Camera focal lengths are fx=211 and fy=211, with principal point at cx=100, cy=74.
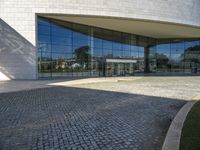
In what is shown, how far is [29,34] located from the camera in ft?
74.2

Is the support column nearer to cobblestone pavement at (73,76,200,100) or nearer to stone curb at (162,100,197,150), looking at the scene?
cobblestone pavement at (73,76,200,100)

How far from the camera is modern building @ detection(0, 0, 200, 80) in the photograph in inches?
884

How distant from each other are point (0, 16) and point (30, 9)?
3.18m

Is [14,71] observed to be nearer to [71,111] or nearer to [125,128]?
[71,111]

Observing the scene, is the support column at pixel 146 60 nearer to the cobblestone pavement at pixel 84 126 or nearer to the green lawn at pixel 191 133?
the cobblestone pavement at pixel 84 126

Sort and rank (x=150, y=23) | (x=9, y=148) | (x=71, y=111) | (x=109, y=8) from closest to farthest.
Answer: (x=9, y=148)
(x=71, y=111)
(x=109, y=8)
(x=150, y=23)

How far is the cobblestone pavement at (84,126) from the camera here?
491cm

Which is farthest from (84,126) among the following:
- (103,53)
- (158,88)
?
(103,53)

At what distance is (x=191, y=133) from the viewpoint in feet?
17.1

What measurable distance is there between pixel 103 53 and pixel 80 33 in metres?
5.07

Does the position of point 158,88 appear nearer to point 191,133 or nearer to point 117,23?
point 191,133

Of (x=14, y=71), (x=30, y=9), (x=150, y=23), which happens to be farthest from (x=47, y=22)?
(x=150, y=23)

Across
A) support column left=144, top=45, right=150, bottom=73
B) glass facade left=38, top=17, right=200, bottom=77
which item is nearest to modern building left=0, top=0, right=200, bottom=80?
glass facade left=38, top=17, right=200, bottom=77

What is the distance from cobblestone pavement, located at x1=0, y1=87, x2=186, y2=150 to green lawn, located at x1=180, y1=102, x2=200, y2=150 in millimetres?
543
